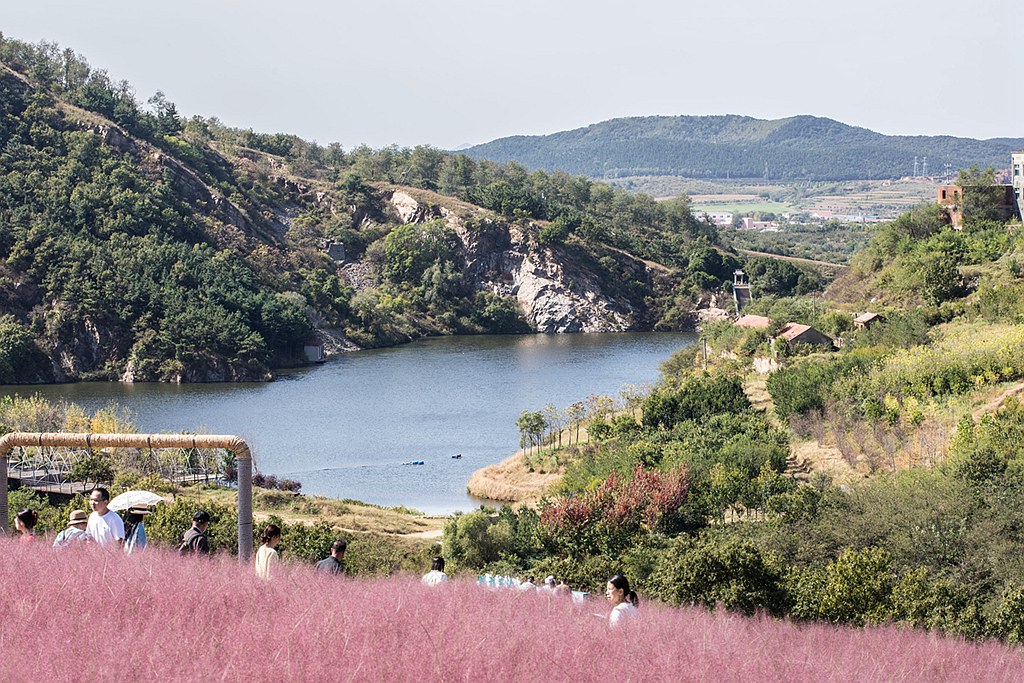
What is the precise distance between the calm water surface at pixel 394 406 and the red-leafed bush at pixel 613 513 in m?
9.83

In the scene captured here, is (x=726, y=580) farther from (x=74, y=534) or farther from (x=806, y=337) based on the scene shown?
(x=806, y=337)

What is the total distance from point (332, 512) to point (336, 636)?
25.8 m

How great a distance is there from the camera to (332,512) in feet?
103

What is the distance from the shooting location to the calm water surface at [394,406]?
138 ft

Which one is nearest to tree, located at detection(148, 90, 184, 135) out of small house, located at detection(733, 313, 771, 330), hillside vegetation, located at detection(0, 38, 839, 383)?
hillside vegetation, located at detection(0, 38, 839, 383)

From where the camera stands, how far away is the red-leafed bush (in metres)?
24.2

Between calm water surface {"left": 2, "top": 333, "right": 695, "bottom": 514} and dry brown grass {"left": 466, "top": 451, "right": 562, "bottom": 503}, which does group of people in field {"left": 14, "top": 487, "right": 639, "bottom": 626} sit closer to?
calm water surface {"left": 2, "top": 333, "right": 695, "bottom": 514}

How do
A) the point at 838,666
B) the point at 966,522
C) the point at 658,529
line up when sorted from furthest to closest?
the point at 658,529 < the point at 966,522 < the point at 838,666

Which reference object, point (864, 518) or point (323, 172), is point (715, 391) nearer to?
point (864, 518)

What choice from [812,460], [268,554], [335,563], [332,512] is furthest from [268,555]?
[812,460]

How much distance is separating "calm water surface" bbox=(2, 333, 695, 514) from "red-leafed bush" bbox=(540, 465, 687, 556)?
983cm

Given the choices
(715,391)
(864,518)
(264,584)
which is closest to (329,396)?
(715,391)

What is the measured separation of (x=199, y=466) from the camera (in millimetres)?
36156

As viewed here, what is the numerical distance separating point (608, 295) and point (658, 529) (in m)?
73.5
